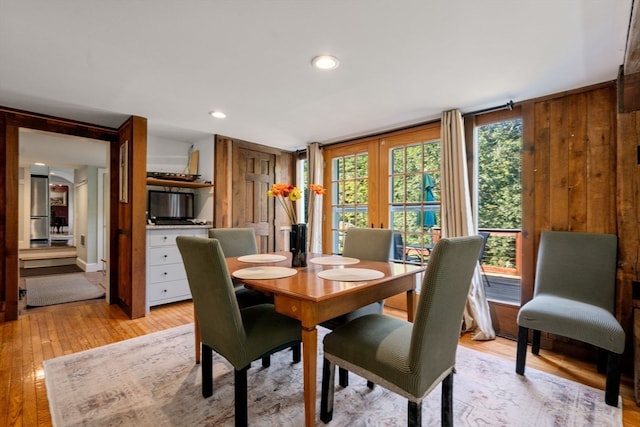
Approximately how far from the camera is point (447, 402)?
1460 mm

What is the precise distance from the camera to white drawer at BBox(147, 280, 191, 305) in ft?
10.9

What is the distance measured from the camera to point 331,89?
94.7 inches

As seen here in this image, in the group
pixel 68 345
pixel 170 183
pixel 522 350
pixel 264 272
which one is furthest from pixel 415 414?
pixel 170 183

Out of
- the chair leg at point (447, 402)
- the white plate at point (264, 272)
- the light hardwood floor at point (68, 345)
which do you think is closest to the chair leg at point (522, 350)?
the light hardwood floor at point (68, 345)

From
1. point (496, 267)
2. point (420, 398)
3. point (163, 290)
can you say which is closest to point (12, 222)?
point (163, 290)

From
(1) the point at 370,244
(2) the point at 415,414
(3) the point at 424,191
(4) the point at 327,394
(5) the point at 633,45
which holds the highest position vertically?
(5) the point at 633,45

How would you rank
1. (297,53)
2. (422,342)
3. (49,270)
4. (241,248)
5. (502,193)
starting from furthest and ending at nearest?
1. (49,270)
2. (502,193)
3. (241,248)
4. (297,53)
5. (422,342)

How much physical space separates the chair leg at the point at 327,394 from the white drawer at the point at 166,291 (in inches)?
101

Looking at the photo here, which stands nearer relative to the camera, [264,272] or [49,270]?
[264,272]

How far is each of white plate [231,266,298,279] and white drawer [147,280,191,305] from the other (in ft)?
6.73

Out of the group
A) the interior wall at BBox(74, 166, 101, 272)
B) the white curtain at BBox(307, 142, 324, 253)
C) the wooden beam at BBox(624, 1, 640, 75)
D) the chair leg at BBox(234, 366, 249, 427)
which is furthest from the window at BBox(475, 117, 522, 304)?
the interior wall at BBox(74, 166, 101, 272)

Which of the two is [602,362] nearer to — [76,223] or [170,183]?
[170,183]

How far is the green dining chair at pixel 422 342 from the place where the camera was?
3.85 ft

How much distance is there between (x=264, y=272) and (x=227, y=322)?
0.41 meters
